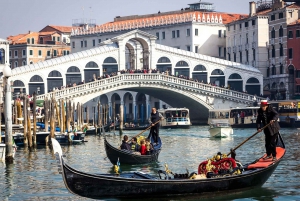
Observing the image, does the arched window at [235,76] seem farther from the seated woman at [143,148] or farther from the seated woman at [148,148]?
the seated woman at [143,148]

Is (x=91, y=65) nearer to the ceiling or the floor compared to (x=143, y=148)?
nearer to the ceiling

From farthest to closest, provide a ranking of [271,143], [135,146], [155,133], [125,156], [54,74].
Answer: [54,74] → [155,133] → [135,146] → [125,156] → [271,143]

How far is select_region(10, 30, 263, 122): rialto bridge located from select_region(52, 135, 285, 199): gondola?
28.6m

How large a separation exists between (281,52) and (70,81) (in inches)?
468

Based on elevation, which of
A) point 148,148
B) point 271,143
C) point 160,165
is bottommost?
point 160,165

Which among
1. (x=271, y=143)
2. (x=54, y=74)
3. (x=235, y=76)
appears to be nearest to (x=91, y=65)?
(x=54, y=74)

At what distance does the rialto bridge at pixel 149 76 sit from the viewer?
1769 inches

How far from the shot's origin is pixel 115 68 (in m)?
49.8

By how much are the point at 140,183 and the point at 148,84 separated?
101 ft

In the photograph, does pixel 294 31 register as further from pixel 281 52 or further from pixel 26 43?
pixel 26 43

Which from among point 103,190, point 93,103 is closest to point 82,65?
point 93,103

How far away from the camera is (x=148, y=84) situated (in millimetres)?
45094

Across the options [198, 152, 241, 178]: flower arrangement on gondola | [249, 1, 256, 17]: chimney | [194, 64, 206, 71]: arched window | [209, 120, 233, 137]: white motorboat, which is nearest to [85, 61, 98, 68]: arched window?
[194, 64, 206, 71]: arched window

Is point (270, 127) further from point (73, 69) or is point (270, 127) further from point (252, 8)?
point (252, 8)
